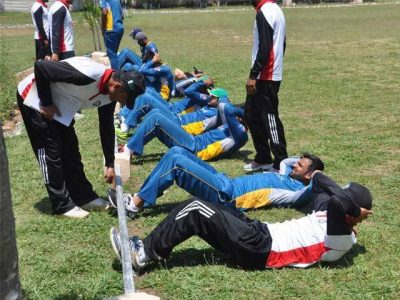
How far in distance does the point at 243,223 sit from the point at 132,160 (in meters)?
3.17

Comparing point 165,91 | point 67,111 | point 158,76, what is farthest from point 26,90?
point 165,91

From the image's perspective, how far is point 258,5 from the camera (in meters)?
5.62

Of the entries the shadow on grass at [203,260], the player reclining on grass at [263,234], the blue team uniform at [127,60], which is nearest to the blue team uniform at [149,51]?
the blue team uniform at [127,60]

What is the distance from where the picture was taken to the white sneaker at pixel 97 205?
197 inches

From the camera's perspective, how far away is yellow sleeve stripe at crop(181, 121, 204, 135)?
278 inches

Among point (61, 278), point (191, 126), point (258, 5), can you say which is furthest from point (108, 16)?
point (61, 278)

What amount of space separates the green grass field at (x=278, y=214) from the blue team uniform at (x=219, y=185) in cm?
15

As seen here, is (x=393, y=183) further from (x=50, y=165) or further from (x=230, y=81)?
(x=230, y=81)

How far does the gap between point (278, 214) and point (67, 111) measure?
2.14 metres

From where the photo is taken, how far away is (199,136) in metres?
6.53

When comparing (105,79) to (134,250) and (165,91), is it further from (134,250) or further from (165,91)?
(165,91)

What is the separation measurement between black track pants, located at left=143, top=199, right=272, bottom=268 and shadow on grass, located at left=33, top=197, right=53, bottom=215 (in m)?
1.74

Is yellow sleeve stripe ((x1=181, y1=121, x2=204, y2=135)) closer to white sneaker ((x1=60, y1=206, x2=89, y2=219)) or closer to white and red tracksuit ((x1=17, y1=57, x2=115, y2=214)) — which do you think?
white and red tracksuit ((x1=17, y1=57, x2=115, y2=214))

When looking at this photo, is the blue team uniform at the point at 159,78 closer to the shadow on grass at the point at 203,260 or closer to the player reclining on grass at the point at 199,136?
the player reclining on grass at the point at 199,136
